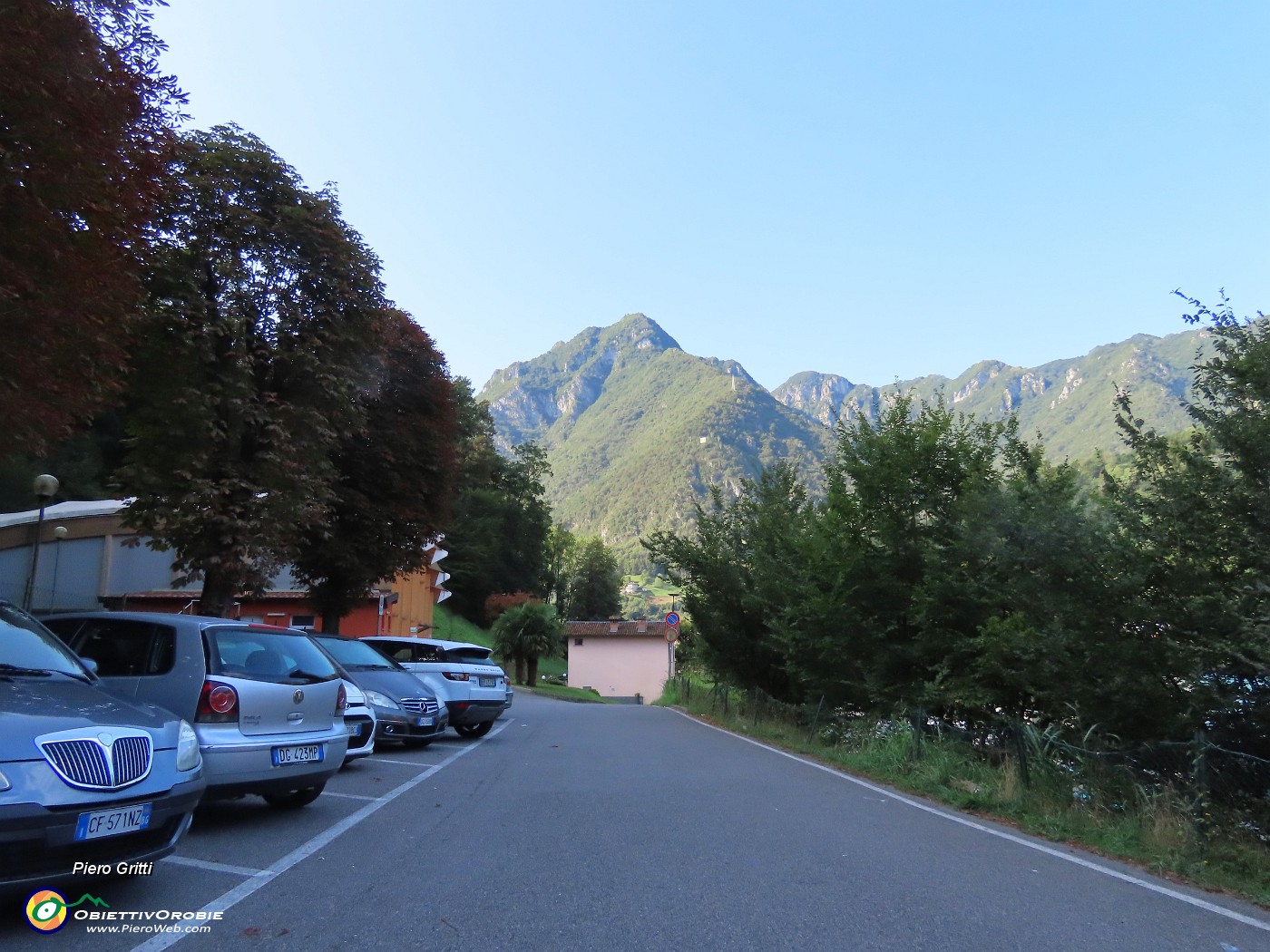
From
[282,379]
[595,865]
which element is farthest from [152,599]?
[595,865]

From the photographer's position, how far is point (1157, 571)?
31.7ft

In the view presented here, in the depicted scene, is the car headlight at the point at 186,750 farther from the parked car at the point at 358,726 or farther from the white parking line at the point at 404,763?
the white parking line at the point at 404,763

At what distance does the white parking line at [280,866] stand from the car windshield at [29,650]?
161 cm

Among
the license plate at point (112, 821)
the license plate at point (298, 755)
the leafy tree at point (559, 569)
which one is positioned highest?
the leafy tree at point (559, 569)

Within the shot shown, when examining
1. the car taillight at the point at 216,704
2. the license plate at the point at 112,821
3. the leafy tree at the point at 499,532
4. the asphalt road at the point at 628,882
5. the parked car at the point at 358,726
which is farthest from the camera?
the leafy tree at the point at 499,532

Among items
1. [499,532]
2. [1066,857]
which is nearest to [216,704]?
[1066,857]

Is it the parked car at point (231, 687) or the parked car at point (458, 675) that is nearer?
the parked car at point (231, 687)

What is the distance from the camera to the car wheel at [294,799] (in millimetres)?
8062

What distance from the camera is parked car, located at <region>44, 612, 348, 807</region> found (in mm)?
6945

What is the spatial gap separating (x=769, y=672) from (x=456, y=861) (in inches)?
855

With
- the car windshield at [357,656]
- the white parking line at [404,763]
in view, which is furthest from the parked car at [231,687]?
the car windshield at [357,656]

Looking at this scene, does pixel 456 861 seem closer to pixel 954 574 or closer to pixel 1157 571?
pixel 1157 571

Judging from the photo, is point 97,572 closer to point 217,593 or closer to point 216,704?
point 217,593

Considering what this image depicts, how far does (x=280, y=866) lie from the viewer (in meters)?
6.05
